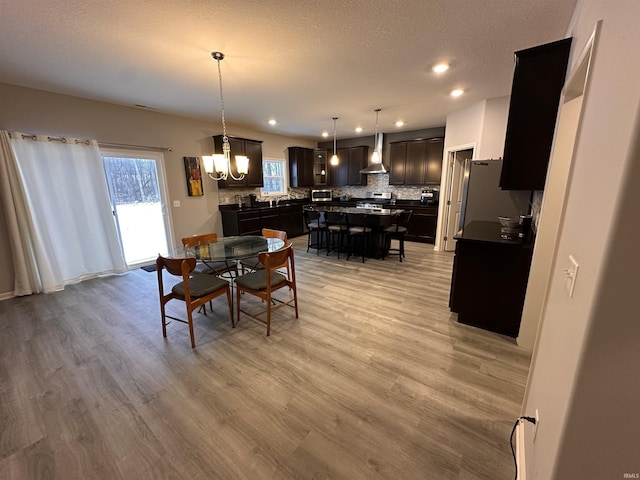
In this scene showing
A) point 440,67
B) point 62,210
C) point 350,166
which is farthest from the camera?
point 350,166

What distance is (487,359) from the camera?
2.13 meters

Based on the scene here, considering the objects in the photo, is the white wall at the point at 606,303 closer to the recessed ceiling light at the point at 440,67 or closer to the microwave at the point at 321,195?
the recessed ceiling light at the point at 440,67

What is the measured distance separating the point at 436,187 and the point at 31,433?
23.1 ft

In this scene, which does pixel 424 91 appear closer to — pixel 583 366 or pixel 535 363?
pixel 535 363

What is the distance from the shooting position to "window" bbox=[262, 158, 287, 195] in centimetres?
676

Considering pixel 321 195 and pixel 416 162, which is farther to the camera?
pixel 321 195

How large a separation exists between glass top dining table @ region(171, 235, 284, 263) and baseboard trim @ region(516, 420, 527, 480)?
2320mm

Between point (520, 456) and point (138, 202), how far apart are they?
559 centimetres

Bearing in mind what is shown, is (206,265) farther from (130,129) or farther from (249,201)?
(249,201)

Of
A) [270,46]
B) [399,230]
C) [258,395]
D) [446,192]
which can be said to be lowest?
[258,395]

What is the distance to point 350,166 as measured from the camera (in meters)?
7.37

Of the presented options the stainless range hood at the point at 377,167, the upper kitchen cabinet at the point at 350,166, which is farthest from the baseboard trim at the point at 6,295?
the upper kitchen cabinet at the point at 350,166

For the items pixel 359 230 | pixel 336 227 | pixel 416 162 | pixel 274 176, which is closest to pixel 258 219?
pixel 274 176

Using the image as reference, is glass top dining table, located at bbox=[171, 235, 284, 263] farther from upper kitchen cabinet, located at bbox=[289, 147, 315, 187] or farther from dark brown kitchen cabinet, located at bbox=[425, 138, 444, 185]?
dark brown kitchen cabinet, located at bbox=[425, 138, 444, 185]
